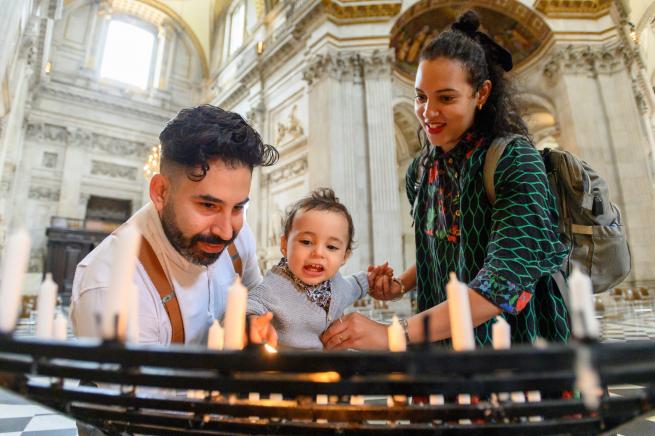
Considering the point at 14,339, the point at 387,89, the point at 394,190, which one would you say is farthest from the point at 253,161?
the point at 387,89

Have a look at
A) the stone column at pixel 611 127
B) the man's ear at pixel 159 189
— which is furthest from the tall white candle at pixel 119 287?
the stone column at pixel 611 127

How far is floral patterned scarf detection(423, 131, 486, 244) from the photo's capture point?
150 cm

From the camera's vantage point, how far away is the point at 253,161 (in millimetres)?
1430

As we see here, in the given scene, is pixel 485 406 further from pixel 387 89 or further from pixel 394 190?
pixel 387 89

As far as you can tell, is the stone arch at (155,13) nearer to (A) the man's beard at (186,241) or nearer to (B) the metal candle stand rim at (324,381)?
(A) the man's beard at (186,241)

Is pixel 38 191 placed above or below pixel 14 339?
above

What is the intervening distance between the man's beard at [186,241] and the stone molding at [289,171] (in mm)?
10734

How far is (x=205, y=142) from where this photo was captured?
133cm

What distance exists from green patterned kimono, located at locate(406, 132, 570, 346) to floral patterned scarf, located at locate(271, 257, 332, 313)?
18.7 inches

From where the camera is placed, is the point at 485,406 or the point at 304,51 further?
the point at 304,51

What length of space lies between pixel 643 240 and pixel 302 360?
40.1 ft

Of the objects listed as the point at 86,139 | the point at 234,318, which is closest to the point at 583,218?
the point at 234,318

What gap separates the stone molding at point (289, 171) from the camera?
1215cm

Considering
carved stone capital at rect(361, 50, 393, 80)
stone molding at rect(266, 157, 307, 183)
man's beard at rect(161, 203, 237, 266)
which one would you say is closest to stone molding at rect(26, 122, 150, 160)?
stone molding at rect(266, 157, 307, 183)
